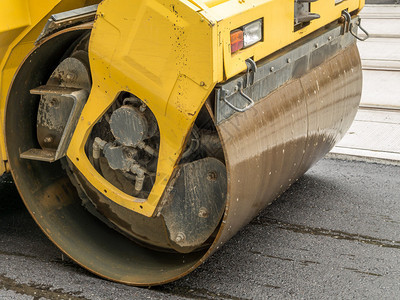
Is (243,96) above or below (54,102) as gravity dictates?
above

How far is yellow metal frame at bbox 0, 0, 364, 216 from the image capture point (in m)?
2.38

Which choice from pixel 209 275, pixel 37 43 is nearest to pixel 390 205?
pixel 209 275

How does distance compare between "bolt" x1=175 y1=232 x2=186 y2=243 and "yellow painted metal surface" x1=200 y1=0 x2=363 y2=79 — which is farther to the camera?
"bolt" x1=175 y1=232 x2=186 y2=243

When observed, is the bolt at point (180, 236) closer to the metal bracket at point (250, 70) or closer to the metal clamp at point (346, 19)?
the metal bracket at point (250, 70)

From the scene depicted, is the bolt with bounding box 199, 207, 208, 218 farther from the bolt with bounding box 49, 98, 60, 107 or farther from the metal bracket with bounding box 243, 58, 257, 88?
the bolt with bounding box 49, 98, 60, 107

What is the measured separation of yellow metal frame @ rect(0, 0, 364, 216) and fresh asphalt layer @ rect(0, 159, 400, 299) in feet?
1.53

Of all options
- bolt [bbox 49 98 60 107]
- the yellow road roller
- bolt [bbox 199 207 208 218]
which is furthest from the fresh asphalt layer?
bolt [bbox 49 98 60 107]

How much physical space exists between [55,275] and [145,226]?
0.46 m

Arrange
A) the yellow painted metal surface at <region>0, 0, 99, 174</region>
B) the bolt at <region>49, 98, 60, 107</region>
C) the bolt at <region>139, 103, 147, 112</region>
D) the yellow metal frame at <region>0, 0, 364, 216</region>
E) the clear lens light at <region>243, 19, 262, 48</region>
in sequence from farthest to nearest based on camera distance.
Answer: the bolt at <region>49, 98, 60, 107</region> → the yellow painted metal surface at <region>0, 0, 99, 174</region> → the bolt at <region>139, 103, 147, 112</region> → the clear lens light at <region>243, 19, 262, 48</region> → the yellow metal frame at <region>0, 0, 364, 216</region>

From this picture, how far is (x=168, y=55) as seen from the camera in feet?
8.05

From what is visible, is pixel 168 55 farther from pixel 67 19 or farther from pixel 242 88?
pixel 67 19

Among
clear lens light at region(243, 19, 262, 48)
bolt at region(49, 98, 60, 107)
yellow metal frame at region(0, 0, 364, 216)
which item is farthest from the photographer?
bolt at region(49, 98, 60, 107)

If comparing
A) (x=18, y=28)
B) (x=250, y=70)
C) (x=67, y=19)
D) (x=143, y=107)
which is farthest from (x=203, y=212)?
(x=18, y=28)

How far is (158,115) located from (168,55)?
0.24m
